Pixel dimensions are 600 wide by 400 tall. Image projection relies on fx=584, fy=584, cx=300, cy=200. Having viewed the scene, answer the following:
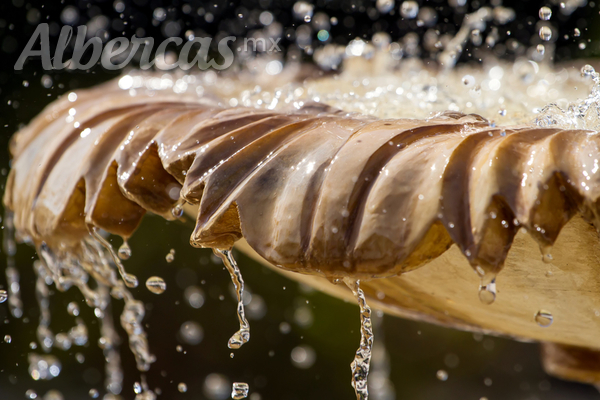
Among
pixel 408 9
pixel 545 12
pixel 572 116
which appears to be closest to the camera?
pixel 572 116

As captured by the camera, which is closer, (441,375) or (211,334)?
(211,334)

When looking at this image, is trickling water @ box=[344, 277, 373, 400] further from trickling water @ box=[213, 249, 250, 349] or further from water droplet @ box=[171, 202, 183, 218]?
water droplet @ box=[171, 202, 183, 218]

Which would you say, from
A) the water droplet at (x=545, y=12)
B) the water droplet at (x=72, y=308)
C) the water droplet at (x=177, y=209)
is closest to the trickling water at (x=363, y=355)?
the water droplet at (x=177, y=209)

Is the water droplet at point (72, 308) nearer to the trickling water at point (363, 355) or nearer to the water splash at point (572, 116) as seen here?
the trickling water at point (363, 355)

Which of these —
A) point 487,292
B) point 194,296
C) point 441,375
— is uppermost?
point 487,292

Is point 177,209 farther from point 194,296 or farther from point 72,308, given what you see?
point 194,296

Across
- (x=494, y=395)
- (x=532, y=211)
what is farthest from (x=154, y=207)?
(x=494, y=395)

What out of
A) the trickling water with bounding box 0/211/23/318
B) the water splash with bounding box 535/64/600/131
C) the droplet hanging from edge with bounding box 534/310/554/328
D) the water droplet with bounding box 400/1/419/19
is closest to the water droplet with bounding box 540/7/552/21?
the water splash with bounding box 535/64/600/131

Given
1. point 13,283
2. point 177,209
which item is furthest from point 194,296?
point 177,209

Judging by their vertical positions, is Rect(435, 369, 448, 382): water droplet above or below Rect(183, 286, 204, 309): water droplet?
below
